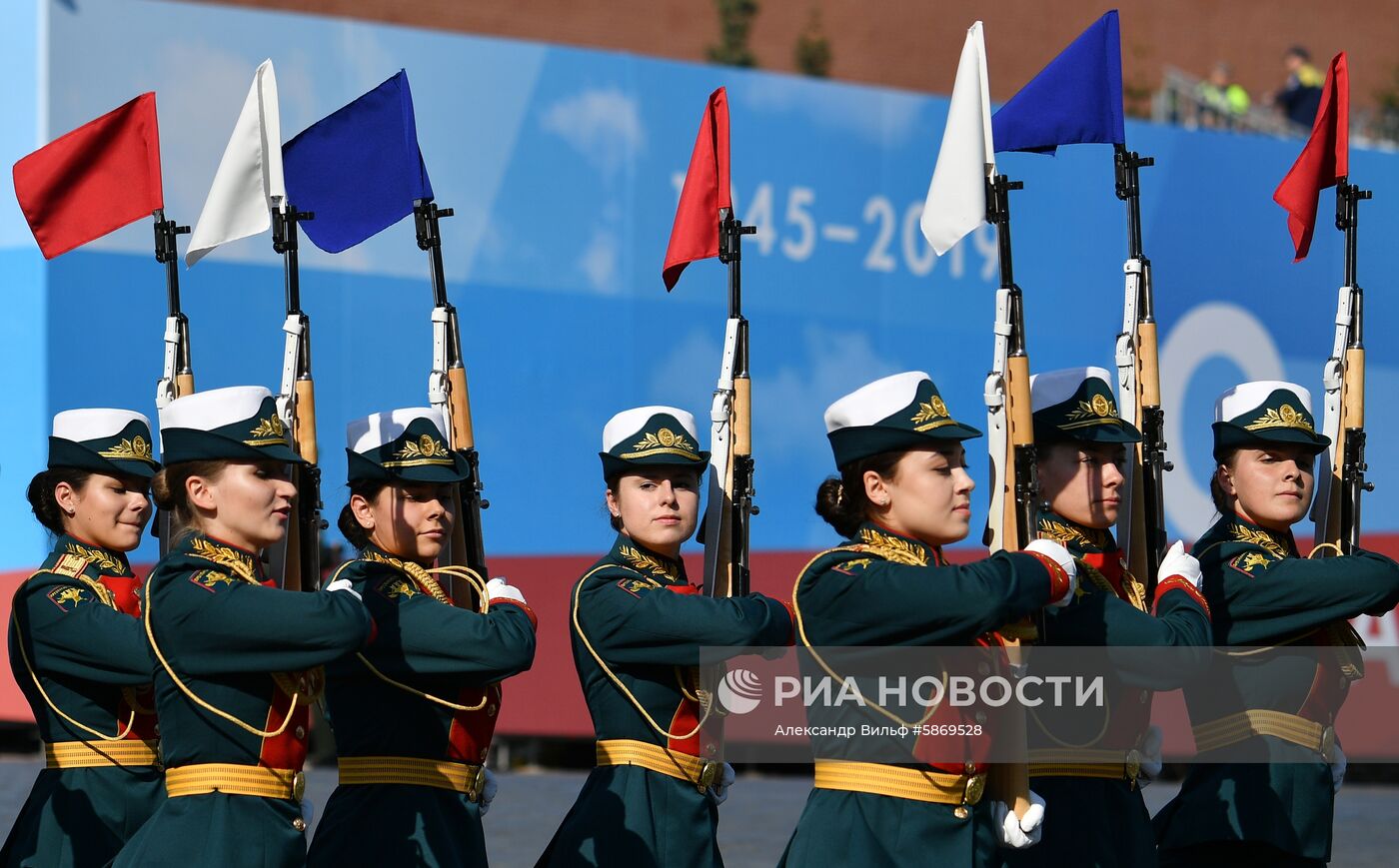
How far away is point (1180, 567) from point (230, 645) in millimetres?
2621

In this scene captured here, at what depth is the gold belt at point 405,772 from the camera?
6.00 metres

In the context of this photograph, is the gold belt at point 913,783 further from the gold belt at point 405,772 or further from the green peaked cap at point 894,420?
the gold belt at point 405,772

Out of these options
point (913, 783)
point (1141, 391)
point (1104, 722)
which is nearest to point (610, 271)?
point (1141, 391)

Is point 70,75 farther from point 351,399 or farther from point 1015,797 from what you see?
point 1015,797

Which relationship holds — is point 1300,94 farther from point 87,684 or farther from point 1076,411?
point 87,684

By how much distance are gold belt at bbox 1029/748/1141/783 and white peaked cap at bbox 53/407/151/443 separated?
3055mm

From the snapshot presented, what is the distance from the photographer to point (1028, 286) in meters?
15.9

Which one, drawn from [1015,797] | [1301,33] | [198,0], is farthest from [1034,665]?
[1301,33]

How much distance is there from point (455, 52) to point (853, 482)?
982 cm

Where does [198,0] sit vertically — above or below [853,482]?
above

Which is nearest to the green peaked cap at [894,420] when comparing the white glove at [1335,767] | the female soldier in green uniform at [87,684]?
the white glove at [1335,767]

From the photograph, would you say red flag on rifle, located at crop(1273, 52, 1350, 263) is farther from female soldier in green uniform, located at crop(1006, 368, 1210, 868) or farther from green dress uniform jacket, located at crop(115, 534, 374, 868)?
green dress uniform jacket, located at crop(115, 534, 374, 868)

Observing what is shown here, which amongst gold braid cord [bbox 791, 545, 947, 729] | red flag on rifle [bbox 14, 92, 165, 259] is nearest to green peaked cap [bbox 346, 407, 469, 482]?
gold braid cord [bbox 791, 545, 947, 729]

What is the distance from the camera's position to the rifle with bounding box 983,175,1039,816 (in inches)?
229
